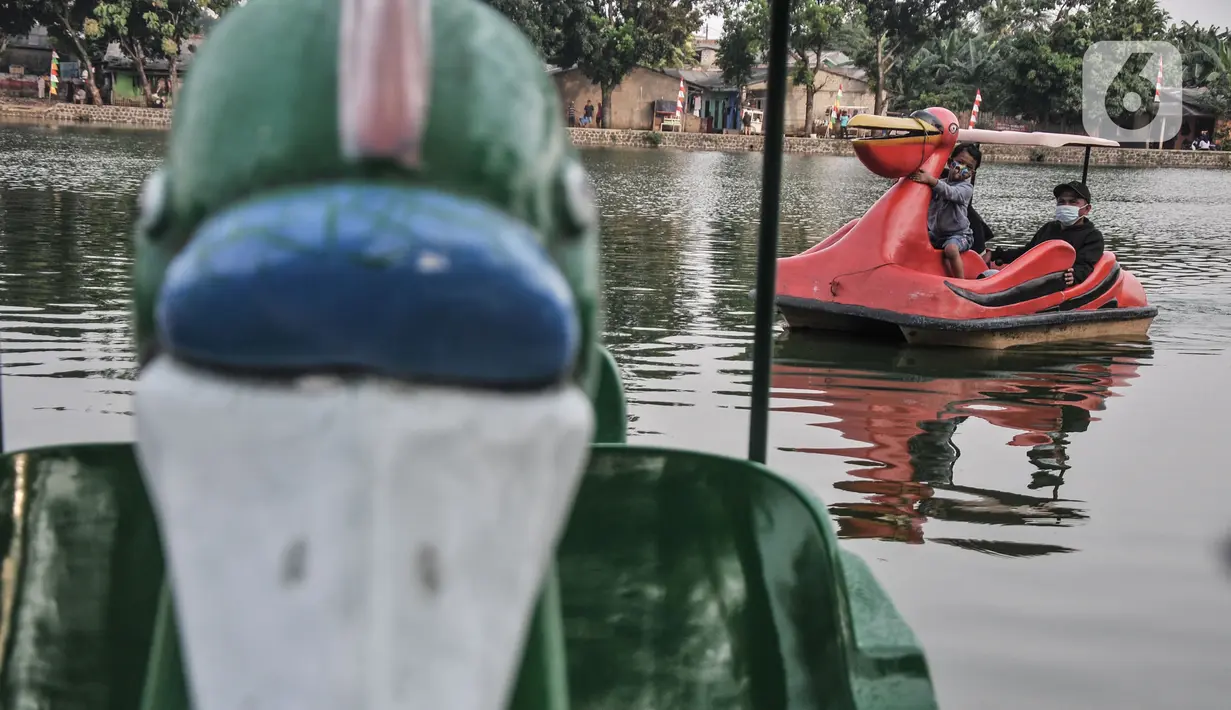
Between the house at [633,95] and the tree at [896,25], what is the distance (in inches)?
300

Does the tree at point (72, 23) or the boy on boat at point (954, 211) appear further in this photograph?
the tree at point (72, 23)

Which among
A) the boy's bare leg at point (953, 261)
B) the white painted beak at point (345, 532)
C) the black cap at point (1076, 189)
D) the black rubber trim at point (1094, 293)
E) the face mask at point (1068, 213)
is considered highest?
the black cap at point (1076, 189)

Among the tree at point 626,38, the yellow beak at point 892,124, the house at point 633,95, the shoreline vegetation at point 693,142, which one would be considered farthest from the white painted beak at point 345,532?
the house at point 633,95

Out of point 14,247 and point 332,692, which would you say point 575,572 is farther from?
point 14,247

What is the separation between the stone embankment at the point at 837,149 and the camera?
42.4 meters

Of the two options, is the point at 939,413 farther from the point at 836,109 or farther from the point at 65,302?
the point at 836,109

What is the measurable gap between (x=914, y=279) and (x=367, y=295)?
7.53 metres

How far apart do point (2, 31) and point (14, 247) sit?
33.6 m

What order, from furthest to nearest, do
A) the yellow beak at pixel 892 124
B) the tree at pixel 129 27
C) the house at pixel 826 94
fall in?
the house at pixel 826 94 → the tree at pixel 129 27 → the yellow beak at pixel 892 124

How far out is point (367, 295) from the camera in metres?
0.80

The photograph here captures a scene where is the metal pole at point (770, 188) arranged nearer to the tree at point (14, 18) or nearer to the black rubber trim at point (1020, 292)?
the black rubber trim at point (1020, 292)

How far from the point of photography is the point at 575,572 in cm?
182

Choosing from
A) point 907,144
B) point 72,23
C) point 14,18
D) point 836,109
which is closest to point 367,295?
point 907,144

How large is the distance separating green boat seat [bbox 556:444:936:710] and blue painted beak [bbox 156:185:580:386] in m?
0.94
